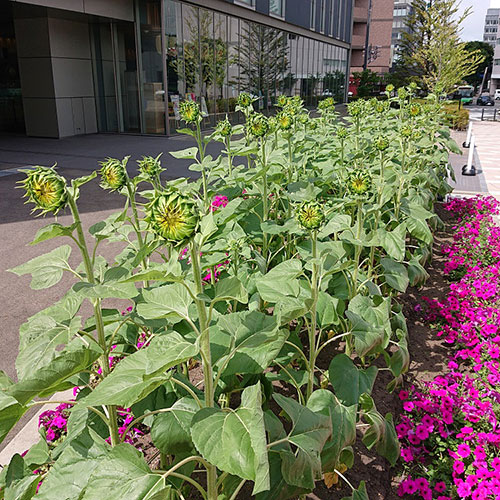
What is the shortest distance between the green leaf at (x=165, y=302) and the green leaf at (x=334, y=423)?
711 mm

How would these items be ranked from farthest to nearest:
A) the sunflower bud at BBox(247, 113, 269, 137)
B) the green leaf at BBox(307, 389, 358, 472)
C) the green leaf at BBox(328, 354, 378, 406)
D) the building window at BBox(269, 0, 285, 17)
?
the building window at BBox(269, 0, 285, 17), the sunflower bud at BBox(247, 113, 269, 137), the green leaf at BBox(328, 354, 378, 406), the green leaf at BBox(307, 389, 358, 472)

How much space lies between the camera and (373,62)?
6800 centimetres

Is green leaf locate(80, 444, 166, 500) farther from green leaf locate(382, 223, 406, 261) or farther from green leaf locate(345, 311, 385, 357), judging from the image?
green leaf locate(382, 223, 406, 261)

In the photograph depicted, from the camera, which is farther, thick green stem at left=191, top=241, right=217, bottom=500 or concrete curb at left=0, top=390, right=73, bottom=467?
concrete curb at left=0, top=390, right=73, bottom=467

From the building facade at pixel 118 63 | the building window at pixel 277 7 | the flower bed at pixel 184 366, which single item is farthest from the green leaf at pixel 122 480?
the building window at pixel 277 7

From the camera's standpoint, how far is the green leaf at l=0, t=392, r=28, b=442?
1.33 meters

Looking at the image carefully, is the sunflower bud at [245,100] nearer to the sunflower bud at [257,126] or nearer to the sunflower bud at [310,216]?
the sunflower bud at [257,126]

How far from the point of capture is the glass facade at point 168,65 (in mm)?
16719

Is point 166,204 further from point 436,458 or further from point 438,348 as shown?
point 438,348

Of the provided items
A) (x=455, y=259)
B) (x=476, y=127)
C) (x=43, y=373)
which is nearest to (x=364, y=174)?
(x=43, y=373)

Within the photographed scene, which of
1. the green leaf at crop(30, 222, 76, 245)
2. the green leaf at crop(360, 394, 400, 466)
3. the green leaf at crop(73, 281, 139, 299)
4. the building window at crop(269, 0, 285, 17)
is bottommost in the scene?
the green leaf at crop(360, 394, 400, 466)

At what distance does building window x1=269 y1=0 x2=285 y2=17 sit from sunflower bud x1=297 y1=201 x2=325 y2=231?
907 inches

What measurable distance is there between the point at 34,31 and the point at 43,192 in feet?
55.8

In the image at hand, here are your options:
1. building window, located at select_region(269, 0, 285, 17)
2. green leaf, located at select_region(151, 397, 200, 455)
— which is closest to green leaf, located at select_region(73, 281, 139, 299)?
green leaf, located at select_region(151, 397, 200, 455)
